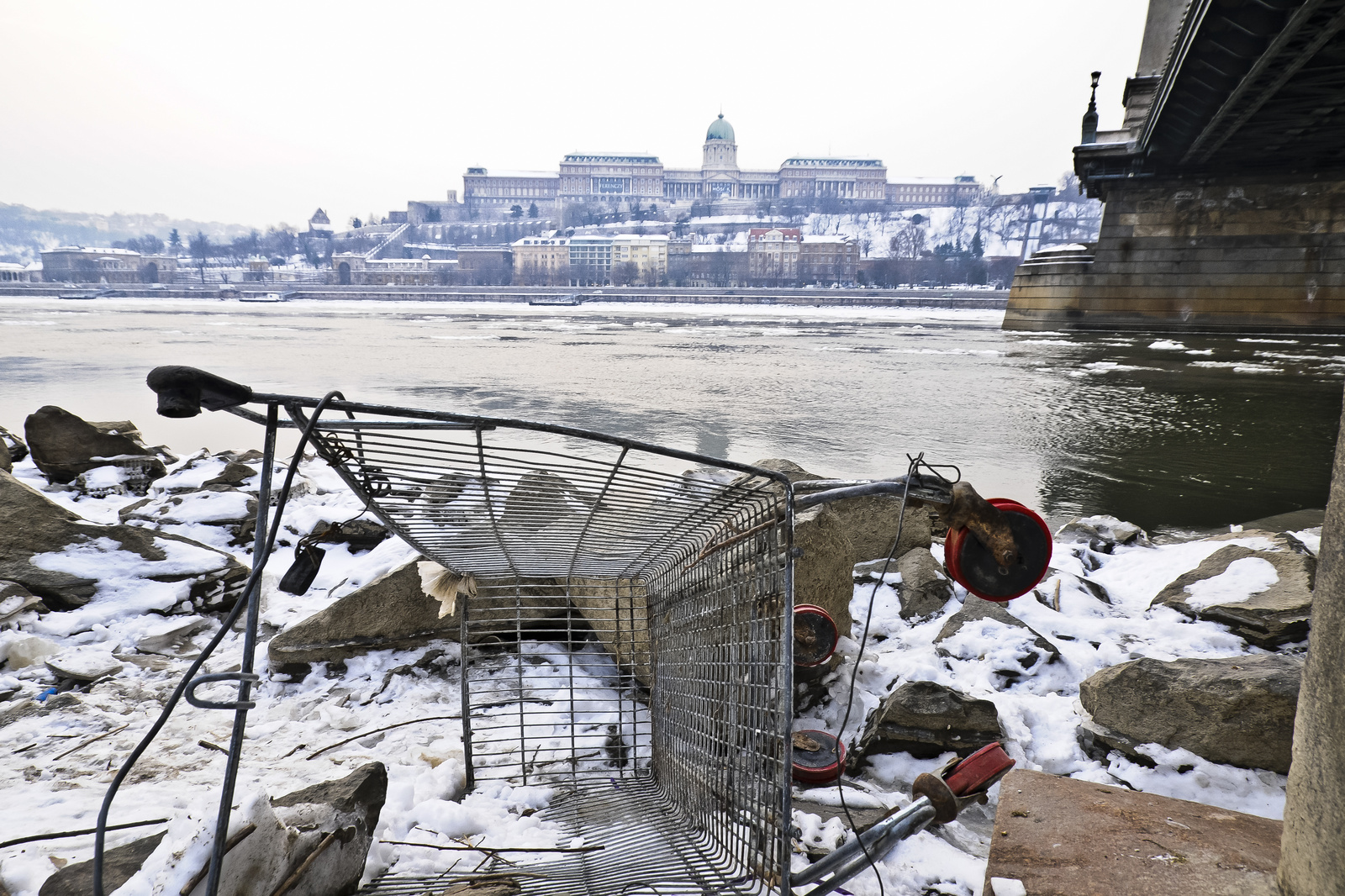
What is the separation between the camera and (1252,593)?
11.2ft

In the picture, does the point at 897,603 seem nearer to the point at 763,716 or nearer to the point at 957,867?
the point at 957,867

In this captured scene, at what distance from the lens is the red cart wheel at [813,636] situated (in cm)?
306

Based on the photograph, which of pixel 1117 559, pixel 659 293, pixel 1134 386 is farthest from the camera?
pixel 659 293

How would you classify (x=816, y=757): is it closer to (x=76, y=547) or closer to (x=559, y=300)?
(x=76, y=547)

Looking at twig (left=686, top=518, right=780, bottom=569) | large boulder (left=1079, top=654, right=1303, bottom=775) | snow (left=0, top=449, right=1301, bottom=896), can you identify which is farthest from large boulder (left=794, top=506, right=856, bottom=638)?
twig (left=686, top=518, right=780, bottom=569)

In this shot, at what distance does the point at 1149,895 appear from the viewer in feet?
5.82

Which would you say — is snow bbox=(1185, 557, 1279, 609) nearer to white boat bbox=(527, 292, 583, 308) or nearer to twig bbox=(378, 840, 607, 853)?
twig bbox=(378, 840, 607, 853)

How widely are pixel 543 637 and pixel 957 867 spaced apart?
2.14 meters

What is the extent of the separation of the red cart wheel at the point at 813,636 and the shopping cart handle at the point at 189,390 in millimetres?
2346

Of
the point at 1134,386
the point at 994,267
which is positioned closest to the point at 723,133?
the point at 994,267

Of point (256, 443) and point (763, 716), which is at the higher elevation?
point (763, 716)

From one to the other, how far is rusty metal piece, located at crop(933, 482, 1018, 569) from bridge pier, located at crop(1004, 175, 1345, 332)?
93.9ft

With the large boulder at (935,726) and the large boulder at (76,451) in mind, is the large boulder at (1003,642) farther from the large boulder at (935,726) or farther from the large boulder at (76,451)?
the large boulder at (76,451)

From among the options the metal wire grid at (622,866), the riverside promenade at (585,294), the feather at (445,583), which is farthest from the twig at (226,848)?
the riverside promenade at (585,294)
